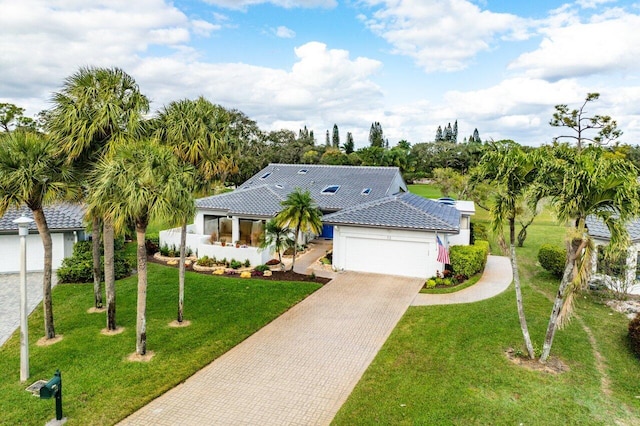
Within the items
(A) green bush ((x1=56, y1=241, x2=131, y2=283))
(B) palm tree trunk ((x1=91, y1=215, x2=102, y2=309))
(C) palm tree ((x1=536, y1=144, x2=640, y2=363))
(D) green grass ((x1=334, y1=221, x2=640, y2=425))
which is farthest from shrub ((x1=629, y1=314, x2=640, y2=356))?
(A) green bush ((x1=56, y1=241, x2=131, y2=283))

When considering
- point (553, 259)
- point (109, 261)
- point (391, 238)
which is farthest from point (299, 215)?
point (553, 259)

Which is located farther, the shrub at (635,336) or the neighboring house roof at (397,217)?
the neighboring house roof at (397,217)

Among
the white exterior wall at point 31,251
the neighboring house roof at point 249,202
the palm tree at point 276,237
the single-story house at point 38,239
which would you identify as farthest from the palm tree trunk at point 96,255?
the neighboring house roof at point 249,202

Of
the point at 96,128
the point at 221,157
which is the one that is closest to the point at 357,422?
the point at 221,157

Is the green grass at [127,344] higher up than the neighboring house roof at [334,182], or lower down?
lower down

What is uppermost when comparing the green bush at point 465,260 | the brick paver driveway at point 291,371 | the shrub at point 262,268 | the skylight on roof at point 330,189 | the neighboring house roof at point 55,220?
the skylight on roof at point 330,189

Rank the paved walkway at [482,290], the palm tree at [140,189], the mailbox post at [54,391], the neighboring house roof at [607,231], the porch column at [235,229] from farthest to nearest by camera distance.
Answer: the porch column at [235,229] → the neighboring house roof at [607,231] → the paved walkway at [482,290] → the palm tree at [140,189] → the mailbox post at [54,391]

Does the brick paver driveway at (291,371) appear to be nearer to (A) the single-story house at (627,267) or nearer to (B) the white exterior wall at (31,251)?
(A) the single-story house at (627,267)

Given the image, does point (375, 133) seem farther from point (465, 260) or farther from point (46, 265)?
point (46, 265)
